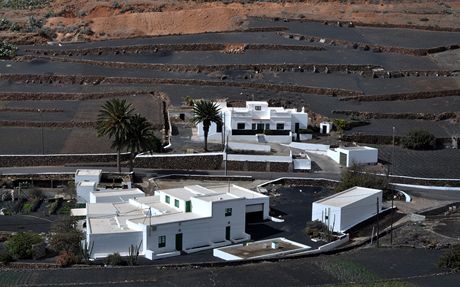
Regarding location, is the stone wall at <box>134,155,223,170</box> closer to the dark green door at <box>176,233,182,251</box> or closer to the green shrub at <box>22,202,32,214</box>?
the green shrub at <box>22,202,32,214</box>

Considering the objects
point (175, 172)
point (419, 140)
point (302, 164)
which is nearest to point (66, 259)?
point (175, 172)

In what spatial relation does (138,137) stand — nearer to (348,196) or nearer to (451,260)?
(348,196)

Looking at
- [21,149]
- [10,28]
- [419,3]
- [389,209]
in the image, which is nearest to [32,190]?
[21,149]

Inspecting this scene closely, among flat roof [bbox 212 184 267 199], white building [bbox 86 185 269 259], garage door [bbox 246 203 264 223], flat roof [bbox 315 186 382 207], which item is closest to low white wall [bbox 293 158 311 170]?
flat roof [bbox 315 186 382 207]

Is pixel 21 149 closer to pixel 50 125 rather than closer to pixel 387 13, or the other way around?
pixel 50 125

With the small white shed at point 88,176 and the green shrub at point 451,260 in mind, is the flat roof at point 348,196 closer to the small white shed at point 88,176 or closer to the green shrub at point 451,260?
the green shrub at point 451,260
